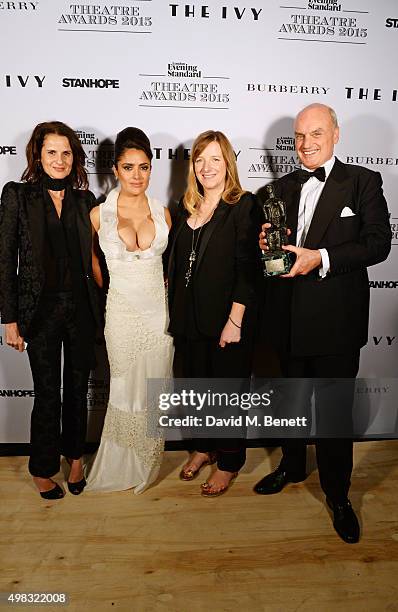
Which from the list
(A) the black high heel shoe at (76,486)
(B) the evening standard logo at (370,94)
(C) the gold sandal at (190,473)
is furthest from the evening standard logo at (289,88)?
(A) the black high heel shoe at (76,486)

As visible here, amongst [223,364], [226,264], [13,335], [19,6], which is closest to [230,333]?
[223,364]

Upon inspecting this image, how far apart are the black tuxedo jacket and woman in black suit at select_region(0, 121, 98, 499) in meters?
0.93

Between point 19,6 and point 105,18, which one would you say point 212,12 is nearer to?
point 105,18

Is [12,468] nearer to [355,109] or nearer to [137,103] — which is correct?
[137,103]

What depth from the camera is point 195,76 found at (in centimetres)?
297

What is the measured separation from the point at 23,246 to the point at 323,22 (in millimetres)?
1962

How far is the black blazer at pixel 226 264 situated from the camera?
253 centimetres

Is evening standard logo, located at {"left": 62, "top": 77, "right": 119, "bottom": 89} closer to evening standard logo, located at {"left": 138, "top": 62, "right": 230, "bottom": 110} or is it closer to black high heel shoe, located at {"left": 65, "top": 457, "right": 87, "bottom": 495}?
evening standard logo, located at {"left": 138, "top": 62, "right": 230, "bottom": 110}

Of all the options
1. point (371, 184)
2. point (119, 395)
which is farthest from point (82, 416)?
point (371, 184)

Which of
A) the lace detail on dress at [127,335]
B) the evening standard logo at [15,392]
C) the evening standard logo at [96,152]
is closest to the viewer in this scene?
the lace detail on dress at [127,335]

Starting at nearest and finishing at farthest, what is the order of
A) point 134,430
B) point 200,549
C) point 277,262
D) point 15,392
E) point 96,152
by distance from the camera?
1. point 277,262
2. point 200,549
3. point 134,430
4. point 96,152
5. point 15,392

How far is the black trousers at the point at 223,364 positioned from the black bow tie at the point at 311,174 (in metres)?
0.77

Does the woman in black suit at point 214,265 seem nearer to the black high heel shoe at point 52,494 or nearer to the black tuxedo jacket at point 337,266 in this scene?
the black tuxedo jacket at point 337,266

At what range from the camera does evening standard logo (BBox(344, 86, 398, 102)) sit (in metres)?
3.08
